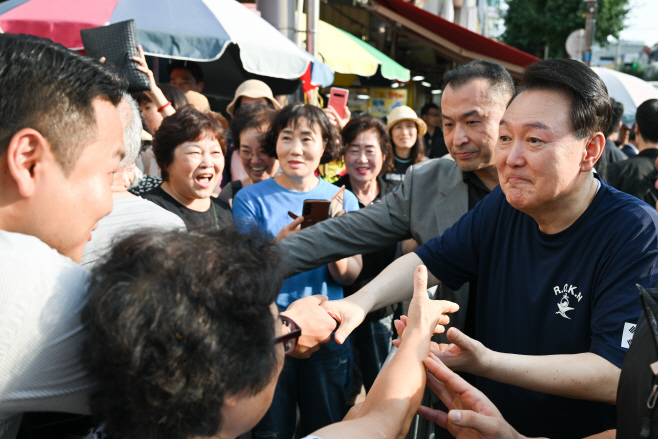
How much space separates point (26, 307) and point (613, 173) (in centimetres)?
538

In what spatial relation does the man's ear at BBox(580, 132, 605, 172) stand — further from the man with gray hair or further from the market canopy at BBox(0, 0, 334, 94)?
the market canopy at BBox(0, 0, 334, 94)

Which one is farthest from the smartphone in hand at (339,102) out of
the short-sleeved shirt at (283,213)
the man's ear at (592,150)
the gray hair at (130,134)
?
the man's ear at (592,150)

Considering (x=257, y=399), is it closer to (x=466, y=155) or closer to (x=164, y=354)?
(x=164, y=354)

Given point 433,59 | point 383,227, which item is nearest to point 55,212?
point 383,227

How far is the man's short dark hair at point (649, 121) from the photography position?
509 cm

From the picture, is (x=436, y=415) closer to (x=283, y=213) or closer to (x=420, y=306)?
(x=420, y=306)

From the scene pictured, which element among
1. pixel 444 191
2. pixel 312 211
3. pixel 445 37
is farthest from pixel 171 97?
pixel 445 37

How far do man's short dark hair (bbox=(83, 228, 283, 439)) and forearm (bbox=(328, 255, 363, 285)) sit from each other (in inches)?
82.1

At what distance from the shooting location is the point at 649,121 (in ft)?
16.8

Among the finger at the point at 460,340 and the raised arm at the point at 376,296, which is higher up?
the finger at the point at 460,340

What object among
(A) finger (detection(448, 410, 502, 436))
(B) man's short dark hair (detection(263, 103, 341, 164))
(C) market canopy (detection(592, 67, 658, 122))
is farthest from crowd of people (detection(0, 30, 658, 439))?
(C) market canopy (detection(592, 67, 658, 122))

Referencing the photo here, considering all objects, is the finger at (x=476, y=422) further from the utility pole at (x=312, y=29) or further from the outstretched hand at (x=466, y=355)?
the utility pole at (x=312, y=29)

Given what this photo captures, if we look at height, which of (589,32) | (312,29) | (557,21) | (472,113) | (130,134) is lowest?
(130,134)

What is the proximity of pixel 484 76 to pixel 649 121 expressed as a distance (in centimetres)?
336
